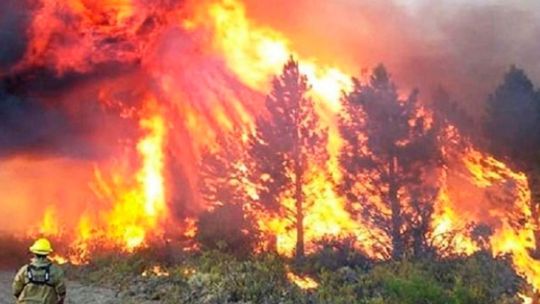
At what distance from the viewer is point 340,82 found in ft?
124

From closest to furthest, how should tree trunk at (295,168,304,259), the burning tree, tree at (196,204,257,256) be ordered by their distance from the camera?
tree at (196,204,257,256) < the burning tree < tree trunk at (295,168,304,259)

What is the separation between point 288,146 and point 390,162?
509cm

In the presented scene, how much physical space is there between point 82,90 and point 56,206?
732 centimetres

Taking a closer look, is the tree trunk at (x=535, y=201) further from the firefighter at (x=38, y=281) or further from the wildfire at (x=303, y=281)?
the firefighter at (x=38, y=281)

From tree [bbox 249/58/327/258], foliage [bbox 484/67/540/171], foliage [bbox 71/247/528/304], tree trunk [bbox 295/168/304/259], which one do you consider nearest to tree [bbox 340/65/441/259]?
tree [bbox 249/58/327/258]

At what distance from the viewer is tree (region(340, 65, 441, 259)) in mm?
27234

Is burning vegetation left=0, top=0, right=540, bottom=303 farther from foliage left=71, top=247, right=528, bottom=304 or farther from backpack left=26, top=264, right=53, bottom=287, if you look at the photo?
backpack left=26, top=264, right=53, bottom=287

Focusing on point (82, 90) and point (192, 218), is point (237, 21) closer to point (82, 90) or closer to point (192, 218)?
point (82, 90)

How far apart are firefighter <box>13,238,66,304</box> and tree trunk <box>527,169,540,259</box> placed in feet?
78.7

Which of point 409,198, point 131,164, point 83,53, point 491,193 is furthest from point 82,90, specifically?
point 491,193

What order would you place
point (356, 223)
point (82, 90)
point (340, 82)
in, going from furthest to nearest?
1. point (340, 82)
2. point (82, 90)
3. point (356, 223)

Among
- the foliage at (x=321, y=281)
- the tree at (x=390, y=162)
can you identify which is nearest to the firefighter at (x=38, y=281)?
the foliage at (x=321, y=281)

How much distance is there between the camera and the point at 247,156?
1246 inches

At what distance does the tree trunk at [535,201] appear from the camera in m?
28.1
